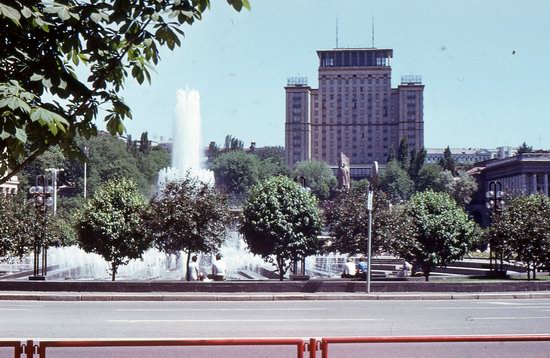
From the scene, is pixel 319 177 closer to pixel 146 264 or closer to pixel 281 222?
pixel 146 264

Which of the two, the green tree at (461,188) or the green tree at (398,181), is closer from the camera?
the green tree at (461,188)

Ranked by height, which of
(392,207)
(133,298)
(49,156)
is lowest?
(133,298)

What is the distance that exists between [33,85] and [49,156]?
113373 millimetres

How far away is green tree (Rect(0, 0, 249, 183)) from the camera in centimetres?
579

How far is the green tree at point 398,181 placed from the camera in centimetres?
16062

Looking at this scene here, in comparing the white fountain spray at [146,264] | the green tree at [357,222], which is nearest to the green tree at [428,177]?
the white fountain spray at [146,264]

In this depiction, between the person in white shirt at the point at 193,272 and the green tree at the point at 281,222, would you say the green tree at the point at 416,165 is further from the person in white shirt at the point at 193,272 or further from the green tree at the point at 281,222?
the person in white shirt at the point at 193,272

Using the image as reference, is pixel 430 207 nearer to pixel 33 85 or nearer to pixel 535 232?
pixel 535 232

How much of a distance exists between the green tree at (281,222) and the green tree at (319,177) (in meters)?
137

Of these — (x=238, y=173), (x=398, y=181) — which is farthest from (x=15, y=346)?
(x=238, y=173)

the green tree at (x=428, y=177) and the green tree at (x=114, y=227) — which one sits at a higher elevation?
the green tree at (x=428, y=177)

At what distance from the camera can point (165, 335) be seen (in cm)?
1525

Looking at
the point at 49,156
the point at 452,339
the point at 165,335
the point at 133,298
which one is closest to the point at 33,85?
the point at 452,339

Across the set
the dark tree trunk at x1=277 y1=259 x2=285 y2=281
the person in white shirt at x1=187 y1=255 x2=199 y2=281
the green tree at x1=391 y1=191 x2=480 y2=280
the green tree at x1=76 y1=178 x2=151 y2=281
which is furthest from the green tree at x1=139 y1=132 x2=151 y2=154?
the person in white shirt at x1=187 y1=255 x2=199 y2=281
